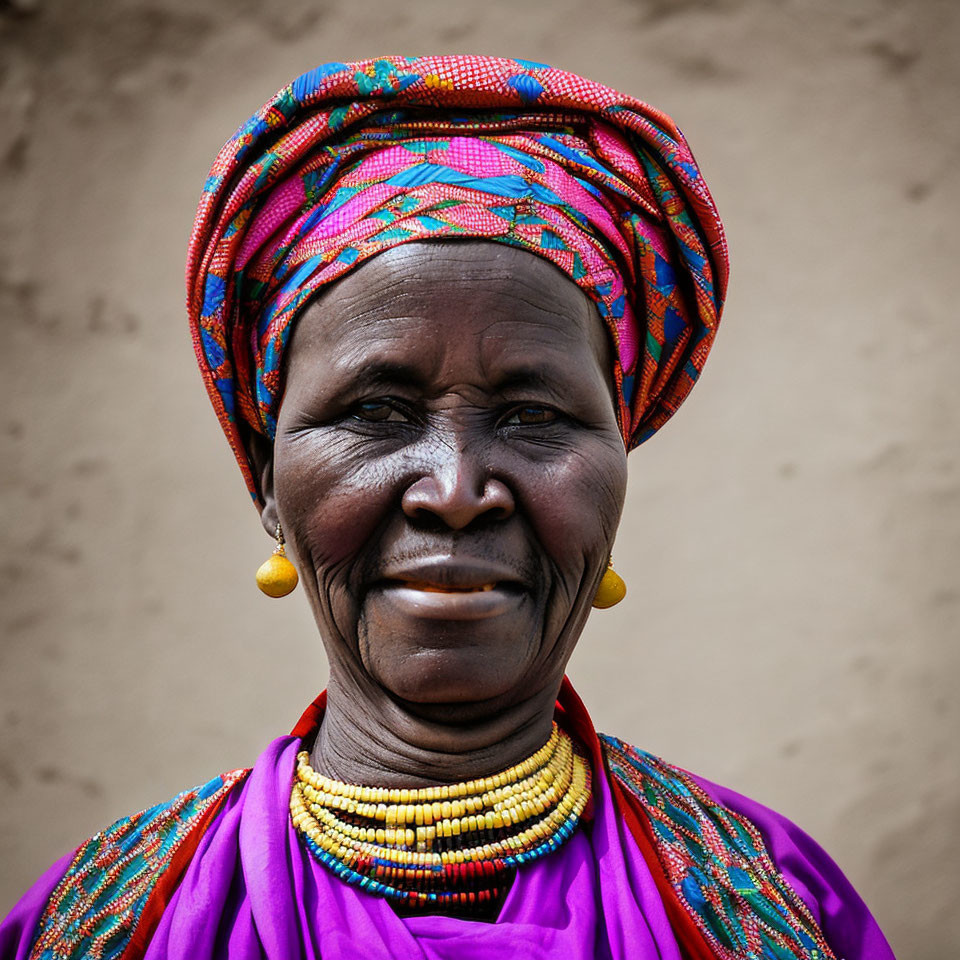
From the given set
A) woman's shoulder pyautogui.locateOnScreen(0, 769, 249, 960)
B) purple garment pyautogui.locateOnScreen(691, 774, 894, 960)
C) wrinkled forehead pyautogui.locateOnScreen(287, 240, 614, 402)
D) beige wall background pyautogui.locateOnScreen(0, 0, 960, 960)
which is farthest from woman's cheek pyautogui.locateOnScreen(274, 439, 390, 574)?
beige wall background pyautogui.locateOnScreen(0, 0, 960, 960)

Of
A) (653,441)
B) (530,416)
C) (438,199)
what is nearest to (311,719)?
(530,416)

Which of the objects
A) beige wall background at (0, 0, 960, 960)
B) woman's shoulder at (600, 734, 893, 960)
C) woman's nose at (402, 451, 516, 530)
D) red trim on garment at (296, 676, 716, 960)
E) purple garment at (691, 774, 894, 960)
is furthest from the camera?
beige wall background at (0, 0, 960, 960)

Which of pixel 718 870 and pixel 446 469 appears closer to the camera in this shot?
pixel 446 469

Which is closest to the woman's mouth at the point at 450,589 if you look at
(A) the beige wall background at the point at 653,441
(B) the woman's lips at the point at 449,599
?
(B) the woman's lips at the point at 449,599

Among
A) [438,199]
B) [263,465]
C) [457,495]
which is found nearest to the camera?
[457,495]

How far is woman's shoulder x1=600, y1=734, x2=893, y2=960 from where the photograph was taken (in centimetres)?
160

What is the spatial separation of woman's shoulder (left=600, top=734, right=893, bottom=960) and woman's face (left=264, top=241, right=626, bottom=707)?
34cm

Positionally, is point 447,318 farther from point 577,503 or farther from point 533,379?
point 577,503

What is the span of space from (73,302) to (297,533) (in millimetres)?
1809

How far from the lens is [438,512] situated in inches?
54.4

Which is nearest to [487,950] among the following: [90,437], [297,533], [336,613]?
[336,613]

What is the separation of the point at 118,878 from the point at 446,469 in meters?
0.80

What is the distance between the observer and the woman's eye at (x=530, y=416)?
149cm

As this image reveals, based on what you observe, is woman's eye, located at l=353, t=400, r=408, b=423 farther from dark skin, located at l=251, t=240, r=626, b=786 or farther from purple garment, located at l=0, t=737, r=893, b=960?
purple garment, located at l=0, t=737, r=893, b=960
